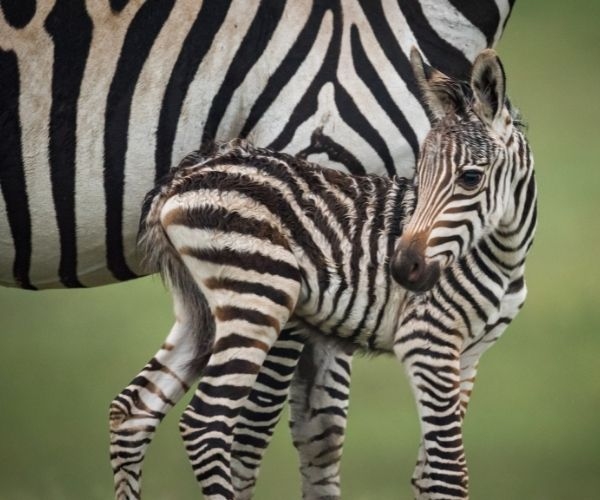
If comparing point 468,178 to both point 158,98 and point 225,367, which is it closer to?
point 225,367

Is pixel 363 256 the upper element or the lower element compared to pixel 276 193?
lower

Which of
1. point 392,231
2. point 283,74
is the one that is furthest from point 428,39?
point 392,231

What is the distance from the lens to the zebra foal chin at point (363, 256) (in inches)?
278

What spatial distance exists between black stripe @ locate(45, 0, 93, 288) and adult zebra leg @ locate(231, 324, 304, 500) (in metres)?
1.31

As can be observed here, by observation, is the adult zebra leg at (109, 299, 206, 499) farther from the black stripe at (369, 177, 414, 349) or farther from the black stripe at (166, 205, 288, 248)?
the black stripe at (369, 177, 414, 349)

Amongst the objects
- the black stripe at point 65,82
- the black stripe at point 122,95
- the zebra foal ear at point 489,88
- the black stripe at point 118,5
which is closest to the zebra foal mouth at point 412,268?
the zebra foal ear at point 489,88

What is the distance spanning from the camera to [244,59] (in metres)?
7.97

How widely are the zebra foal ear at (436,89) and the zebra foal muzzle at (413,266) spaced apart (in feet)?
2.21

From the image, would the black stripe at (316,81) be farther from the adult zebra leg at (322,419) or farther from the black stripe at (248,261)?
the adult zebra leg at (322,419)

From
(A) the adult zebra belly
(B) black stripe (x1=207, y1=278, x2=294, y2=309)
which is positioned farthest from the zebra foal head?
(A) the adult zebra belly

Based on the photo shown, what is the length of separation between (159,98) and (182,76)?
16cm

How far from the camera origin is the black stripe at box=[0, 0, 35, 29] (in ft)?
25.7

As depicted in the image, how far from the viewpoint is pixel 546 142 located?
16.9m

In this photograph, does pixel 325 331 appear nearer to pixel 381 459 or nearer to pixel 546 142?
pixel 381 459
